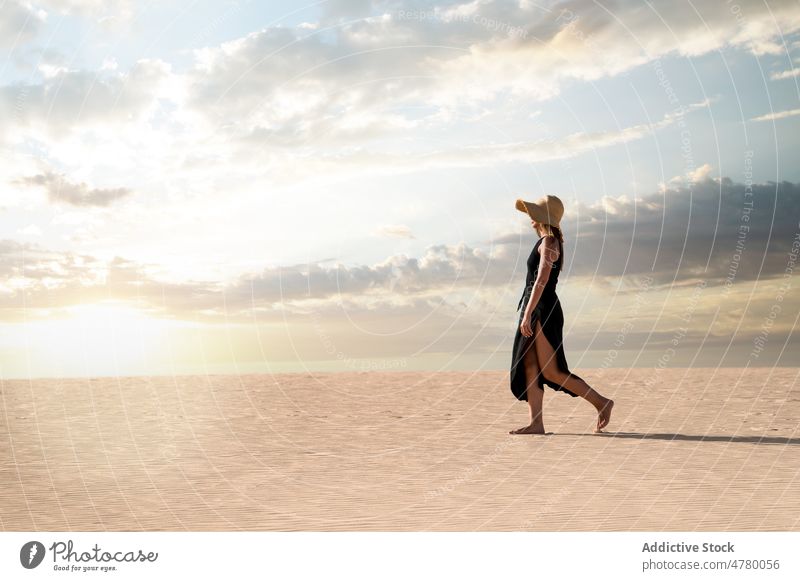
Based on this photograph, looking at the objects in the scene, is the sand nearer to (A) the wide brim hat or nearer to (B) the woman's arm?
(B) the woman's arm

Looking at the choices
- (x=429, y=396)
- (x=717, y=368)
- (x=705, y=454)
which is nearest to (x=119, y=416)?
(x=429, y=396)

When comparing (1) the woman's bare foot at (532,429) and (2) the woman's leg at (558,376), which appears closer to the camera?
(2) the woman's leg at (558,376)

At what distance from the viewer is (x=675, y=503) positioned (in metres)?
7.26

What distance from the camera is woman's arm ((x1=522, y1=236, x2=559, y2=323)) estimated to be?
1093cm

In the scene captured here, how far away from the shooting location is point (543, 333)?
432 inches

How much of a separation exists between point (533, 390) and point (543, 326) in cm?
79

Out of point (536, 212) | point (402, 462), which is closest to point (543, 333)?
point (536, 212)

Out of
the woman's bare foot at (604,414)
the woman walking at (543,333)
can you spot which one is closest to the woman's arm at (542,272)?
the woman walking at (543,333)

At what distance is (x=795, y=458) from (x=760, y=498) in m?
2.21

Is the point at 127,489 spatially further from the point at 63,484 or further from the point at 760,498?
the point at 760,498

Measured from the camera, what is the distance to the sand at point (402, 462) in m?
6.95

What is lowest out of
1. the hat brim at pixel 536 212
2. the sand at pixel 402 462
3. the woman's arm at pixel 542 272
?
the sand at pixel 402 462

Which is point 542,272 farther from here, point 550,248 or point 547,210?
point 547,210

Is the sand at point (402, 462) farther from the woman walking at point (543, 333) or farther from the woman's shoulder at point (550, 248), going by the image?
the woman's shoulder at point (550, 248)
